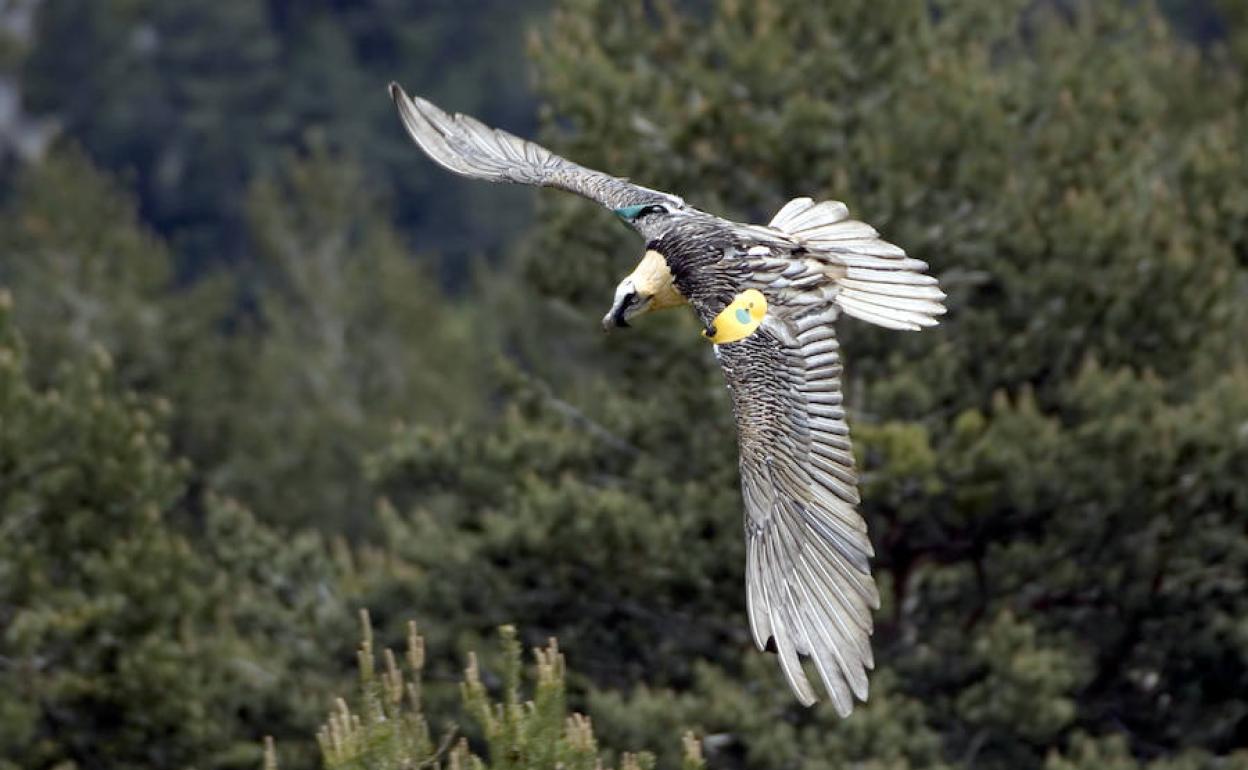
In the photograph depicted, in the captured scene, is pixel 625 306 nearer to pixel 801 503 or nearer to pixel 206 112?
pixel 801 503

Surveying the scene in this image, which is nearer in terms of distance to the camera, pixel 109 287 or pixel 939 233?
pixel 939 233

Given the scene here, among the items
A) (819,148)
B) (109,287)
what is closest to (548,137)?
(819,148)

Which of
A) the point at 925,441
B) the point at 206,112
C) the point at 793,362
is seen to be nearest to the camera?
the point at 793,362

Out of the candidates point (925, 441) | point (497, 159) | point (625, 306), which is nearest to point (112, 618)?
point (497, 159)

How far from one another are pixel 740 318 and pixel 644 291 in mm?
596

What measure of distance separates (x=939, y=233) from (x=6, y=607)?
5.46 m

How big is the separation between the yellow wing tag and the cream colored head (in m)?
0.45

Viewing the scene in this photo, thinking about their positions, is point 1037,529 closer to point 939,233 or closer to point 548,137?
point 939,233

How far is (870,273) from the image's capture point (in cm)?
852

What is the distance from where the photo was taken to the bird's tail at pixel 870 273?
27.3ft

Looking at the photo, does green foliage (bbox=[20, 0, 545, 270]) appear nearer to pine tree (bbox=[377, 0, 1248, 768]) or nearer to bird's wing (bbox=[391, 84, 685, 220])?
pine tree (bbox=[377, 0, 1248, 768])

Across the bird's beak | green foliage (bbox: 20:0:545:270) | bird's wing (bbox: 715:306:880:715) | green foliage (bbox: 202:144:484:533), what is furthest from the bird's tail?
green foliage (bbox: 20:0:545:270)

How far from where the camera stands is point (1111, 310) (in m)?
13.3

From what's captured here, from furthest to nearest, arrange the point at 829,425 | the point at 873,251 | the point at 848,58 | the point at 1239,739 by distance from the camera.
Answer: the point at 848,58
the point at 1239,739
the point at 873,251
the point at 829,425
